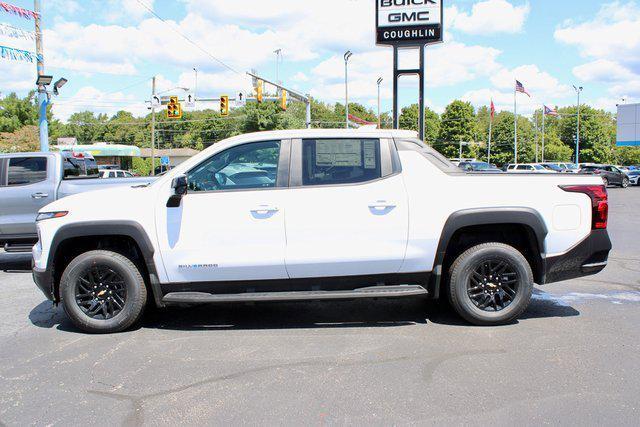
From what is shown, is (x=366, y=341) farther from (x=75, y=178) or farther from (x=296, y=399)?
(x=75, y=178)

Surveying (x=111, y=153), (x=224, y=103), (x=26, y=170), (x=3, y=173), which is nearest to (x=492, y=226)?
(x=26, y=170)

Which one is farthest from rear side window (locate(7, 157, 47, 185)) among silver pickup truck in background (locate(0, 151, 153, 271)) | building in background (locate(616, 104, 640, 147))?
building in background (locate(616, 104, 640, 147))

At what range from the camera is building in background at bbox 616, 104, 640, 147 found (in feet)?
166

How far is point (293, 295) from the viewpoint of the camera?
508cm

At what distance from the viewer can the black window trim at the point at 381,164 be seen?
16.9ft

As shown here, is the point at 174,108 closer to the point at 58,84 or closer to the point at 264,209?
the point at 58,84

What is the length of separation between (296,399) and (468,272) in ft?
7.52

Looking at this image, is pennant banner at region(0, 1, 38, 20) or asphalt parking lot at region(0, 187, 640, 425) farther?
pennant banner at region(0, 1, 38, 20)

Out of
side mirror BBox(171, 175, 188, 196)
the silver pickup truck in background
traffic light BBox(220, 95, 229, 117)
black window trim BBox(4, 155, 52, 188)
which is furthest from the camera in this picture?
traffic light BBox(220, 95, 229, 117)

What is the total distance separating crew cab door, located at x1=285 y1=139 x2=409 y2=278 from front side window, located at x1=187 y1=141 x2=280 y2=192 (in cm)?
25

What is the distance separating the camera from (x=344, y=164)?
526 centimetres

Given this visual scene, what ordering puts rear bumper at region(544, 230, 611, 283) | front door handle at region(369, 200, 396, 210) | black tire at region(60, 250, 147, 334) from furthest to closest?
1. rear bumper at region(544, 230, 611, 283)
2. black tire at region(60, 250, 147, 334)
3. front door handle at region(369, 200, 396, 210)

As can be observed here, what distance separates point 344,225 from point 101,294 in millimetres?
2462

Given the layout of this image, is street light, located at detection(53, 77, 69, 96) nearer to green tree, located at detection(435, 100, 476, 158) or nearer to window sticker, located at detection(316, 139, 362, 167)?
window sticker, located at detection(316, 139, 362, 167)
